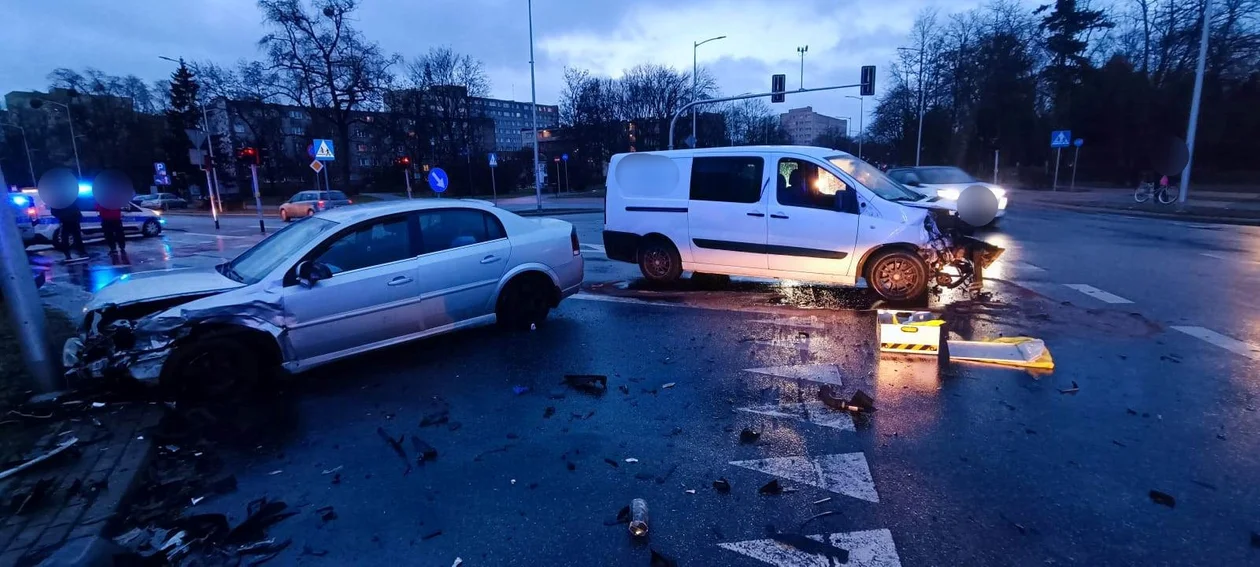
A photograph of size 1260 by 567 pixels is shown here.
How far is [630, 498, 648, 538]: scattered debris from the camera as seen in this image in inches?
118

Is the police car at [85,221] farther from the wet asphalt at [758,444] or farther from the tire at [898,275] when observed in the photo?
the tire at [898,275]

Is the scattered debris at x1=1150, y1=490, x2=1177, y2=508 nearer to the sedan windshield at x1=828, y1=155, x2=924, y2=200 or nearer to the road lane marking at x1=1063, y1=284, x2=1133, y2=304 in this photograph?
the sedan windshield at x1=828, y1=155, x2=924, y2=200

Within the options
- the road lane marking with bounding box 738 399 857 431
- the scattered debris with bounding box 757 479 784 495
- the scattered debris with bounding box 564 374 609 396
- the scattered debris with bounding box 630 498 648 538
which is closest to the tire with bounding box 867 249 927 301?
the road lane marking with bounding box 738 399 857 431

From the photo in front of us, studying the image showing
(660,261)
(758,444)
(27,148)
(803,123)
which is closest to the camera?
(758,444)

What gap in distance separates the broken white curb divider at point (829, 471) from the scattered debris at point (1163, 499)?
141 cm

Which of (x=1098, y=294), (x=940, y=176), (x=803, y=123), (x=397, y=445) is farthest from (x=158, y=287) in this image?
(x=803, y=123)

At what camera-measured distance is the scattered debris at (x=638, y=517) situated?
3.00 meters

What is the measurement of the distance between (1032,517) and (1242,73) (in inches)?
1857

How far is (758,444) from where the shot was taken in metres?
3.96

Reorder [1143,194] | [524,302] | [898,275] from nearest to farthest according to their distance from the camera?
[524,302], [898,275], [1143,194]

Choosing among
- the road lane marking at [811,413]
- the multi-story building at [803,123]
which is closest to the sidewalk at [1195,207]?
the road lane marking at [811,413]

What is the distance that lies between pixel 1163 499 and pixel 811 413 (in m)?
1.93

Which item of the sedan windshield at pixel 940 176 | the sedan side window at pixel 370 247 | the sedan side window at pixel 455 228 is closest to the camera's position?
the sedan side window at pixel 370 247

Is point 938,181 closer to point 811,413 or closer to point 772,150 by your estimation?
point 772,150
